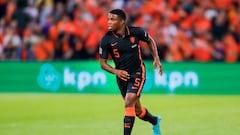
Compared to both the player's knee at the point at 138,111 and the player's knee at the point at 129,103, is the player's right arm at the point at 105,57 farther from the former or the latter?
the player's knee at the point at 138,111

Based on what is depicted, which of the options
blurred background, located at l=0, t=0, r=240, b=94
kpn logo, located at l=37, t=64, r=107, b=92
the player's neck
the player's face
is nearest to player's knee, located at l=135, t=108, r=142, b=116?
A: the player's neck

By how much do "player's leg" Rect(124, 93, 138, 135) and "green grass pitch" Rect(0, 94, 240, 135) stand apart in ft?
6.10

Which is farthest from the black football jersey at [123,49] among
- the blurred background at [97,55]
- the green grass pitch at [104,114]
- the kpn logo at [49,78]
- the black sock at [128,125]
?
the kpn logo at [49,78]

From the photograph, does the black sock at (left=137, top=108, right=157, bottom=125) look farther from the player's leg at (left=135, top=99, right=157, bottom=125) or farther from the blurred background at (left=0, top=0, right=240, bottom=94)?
the blurred background at (left=0, top=0, right=240, bottom=94)

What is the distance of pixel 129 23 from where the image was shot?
2705cm

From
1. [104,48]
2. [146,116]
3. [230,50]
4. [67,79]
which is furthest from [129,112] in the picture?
A: [230,50]

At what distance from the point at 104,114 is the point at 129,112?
6.16 meters

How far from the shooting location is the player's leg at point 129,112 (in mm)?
11742

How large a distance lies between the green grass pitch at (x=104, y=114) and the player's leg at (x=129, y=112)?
1859mm

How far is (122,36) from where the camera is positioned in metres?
12.4

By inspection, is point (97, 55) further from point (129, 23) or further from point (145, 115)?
point (145, 115)

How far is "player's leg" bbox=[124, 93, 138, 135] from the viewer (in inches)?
462

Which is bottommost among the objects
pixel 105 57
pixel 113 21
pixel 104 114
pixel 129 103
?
pixel 104 114

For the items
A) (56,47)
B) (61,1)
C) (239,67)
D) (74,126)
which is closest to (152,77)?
(239,67)
